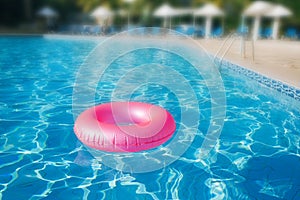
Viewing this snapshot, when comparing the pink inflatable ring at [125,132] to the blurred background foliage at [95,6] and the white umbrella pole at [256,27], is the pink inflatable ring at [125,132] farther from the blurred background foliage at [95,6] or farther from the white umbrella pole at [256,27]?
the blurred background foliage at [95,6]

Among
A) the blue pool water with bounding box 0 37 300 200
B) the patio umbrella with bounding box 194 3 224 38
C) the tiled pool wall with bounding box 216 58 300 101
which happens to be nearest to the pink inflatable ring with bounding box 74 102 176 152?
the blue pool water with bounding box 0 37 300 200

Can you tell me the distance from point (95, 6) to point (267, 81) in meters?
18.3

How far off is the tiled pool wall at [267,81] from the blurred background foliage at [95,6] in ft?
40.8

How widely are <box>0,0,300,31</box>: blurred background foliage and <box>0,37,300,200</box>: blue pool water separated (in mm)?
13414

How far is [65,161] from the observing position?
12.0 feet

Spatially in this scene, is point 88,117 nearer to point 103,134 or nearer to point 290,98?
point 103,134

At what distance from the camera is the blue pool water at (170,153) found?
3.12 m

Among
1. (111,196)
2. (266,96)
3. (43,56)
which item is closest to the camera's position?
(111,196)

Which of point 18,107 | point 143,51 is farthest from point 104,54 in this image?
point 18,107

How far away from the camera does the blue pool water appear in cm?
312

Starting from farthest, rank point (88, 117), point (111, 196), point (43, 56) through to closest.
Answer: point (43, 56) → point (88, 117) → point (111, 196)

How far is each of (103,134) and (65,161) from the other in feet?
2.70

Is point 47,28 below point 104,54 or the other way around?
the other way around

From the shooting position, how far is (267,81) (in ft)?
22.4
